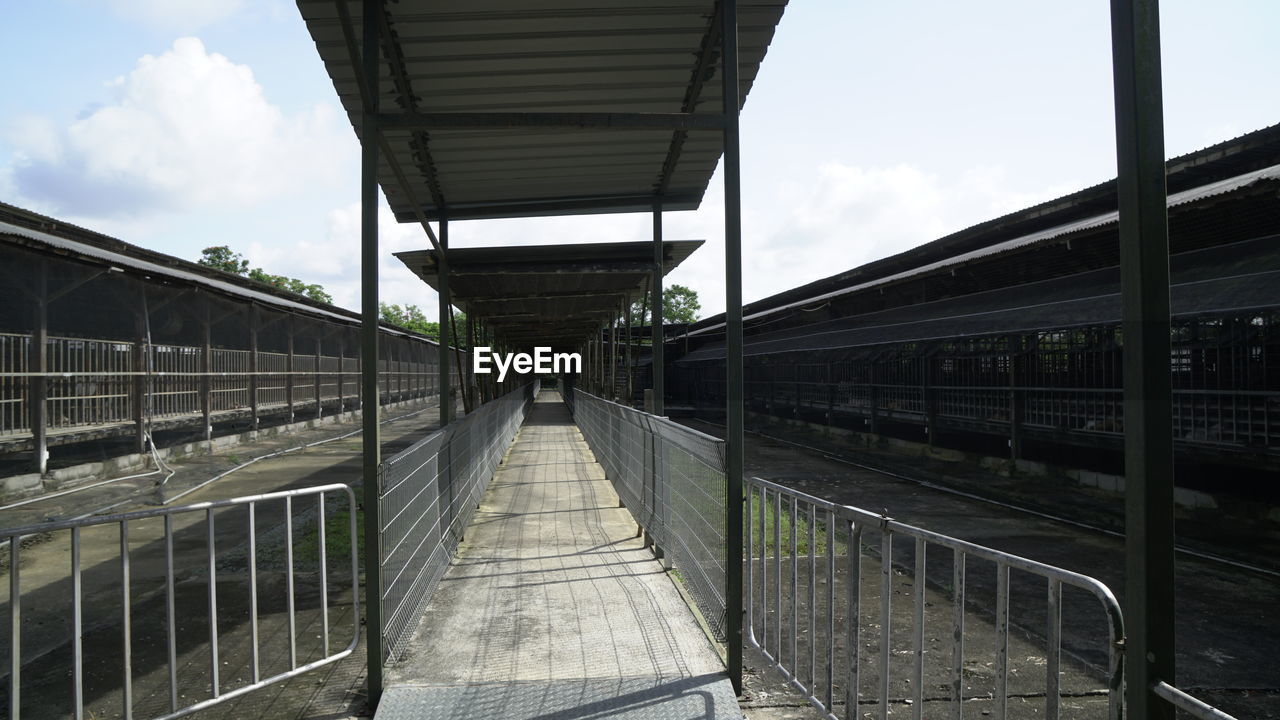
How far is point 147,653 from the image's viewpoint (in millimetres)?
4422

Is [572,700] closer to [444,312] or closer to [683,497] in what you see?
[683,497]


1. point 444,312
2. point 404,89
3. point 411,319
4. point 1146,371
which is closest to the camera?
point 1146,371

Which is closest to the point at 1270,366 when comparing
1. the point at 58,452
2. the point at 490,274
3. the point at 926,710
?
the point at 926,710

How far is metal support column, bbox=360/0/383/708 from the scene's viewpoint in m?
3.66

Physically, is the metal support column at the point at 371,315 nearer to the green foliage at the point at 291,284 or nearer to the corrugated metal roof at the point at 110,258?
the corrugated metal roof at the point at 110,258

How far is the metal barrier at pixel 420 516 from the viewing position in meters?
3.98

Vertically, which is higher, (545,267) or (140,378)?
(545,267)

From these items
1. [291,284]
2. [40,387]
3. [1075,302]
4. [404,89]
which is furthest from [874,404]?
[291,284]

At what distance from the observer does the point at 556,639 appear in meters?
4.29

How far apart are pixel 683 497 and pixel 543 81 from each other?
311 cm

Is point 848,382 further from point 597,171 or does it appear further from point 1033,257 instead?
point 597,171

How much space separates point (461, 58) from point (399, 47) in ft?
1.23

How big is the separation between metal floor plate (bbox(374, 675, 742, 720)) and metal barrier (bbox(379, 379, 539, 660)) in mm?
502

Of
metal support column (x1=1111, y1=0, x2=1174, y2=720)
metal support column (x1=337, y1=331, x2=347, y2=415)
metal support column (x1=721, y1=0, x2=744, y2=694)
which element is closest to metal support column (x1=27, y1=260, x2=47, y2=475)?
metal support column (x1=721, y1=0, x2=744, y2=694)
